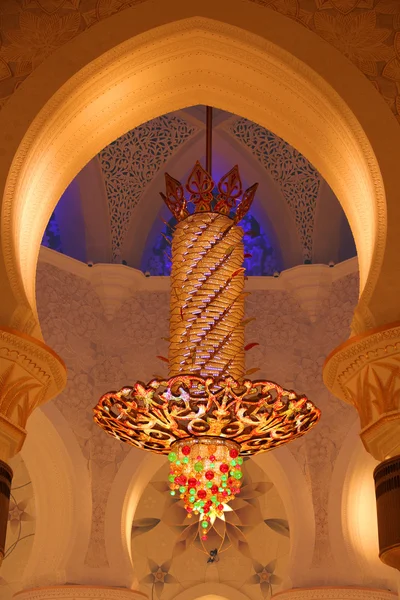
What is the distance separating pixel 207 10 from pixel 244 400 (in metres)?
1.66

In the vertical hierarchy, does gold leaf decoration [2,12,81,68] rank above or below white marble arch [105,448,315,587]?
above

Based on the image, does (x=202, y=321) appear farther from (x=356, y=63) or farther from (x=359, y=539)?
(x=359, y=539)

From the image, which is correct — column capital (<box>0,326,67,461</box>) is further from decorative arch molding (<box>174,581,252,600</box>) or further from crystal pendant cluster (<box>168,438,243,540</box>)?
decorative arch molding (<box>174,581,252,600</box>)

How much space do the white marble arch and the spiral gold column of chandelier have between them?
8.51 feet

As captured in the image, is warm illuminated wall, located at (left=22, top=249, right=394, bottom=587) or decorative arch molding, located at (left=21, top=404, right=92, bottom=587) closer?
decorative arch molding, located at (left=21, top=404, right=92, bottom=587)

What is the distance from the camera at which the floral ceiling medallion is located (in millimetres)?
4070

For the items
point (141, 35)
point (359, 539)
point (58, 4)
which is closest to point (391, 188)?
point (141, 35)

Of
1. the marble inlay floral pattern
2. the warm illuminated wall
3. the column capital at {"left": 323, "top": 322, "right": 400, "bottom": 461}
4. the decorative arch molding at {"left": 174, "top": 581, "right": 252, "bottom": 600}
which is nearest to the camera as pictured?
the column capital at {"left": 323, "top": 322, "right": 400, "bottom": 461}

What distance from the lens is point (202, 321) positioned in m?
4.22

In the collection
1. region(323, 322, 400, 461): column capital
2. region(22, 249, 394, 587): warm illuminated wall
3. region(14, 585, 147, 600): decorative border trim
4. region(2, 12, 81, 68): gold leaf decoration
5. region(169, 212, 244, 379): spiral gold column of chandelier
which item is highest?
region(22, 249, 394, 587): warm illuminated wall

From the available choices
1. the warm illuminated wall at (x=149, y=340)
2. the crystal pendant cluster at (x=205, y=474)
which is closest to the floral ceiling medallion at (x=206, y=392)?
the crystal pendant cluster at (x=205, y=474)

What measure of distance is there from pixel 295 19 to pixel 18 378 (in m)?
1.80

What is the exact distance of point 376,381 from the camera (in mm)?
3295

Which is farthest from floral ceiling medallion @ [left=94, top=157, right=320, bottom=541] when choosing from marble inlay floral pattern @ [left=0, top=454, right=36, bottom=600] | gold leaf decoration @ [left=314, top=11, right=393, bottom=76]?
marble inlay floral pattern @ [left=0, top=454, right=36, bottom=600]
